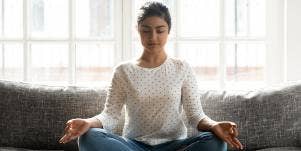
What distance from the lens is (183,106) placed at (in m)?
2.41

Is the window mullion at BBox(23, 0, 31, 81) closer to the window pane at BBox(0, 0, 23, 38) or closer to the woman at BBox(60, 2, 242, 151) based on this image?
the window pane at BBox(0, 0, 23, 38)

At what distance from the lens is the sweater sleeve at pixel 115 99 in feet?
7.77

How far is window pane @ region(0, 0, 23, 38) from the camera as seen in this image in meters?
3.18

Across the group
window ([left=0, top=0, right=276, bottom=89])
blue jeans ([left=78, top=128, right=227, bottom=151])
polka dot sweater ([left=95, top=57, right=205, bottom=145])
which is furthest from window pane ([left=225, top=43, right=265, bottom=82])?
blue jeans ([left=78, top=128, right=227, bottom=151])

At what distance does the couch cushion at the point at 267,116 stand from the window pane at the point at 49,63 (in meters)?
1.08

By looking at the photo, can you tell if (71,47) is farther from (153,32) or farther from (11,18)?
(153,32)

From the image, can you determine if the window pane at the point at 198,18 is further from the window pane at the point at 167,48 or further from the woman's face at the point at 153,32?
the woman's face at the point at 153,32

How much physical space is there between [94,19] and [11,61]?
1.92 ft

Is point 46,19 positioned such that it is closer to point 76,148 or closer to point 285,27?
point 76,148

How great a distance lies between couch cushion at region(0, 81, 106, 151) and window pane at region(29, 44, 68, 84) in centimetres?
54

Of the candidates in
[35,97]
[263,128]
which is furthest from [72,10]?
[263,128]

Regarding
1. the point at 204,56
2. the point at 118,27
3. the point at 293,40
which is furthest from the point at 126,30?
the point at 293,40

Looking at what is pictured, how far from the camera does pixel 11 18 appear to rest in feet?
10.5

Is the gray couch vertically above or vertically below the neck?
below
